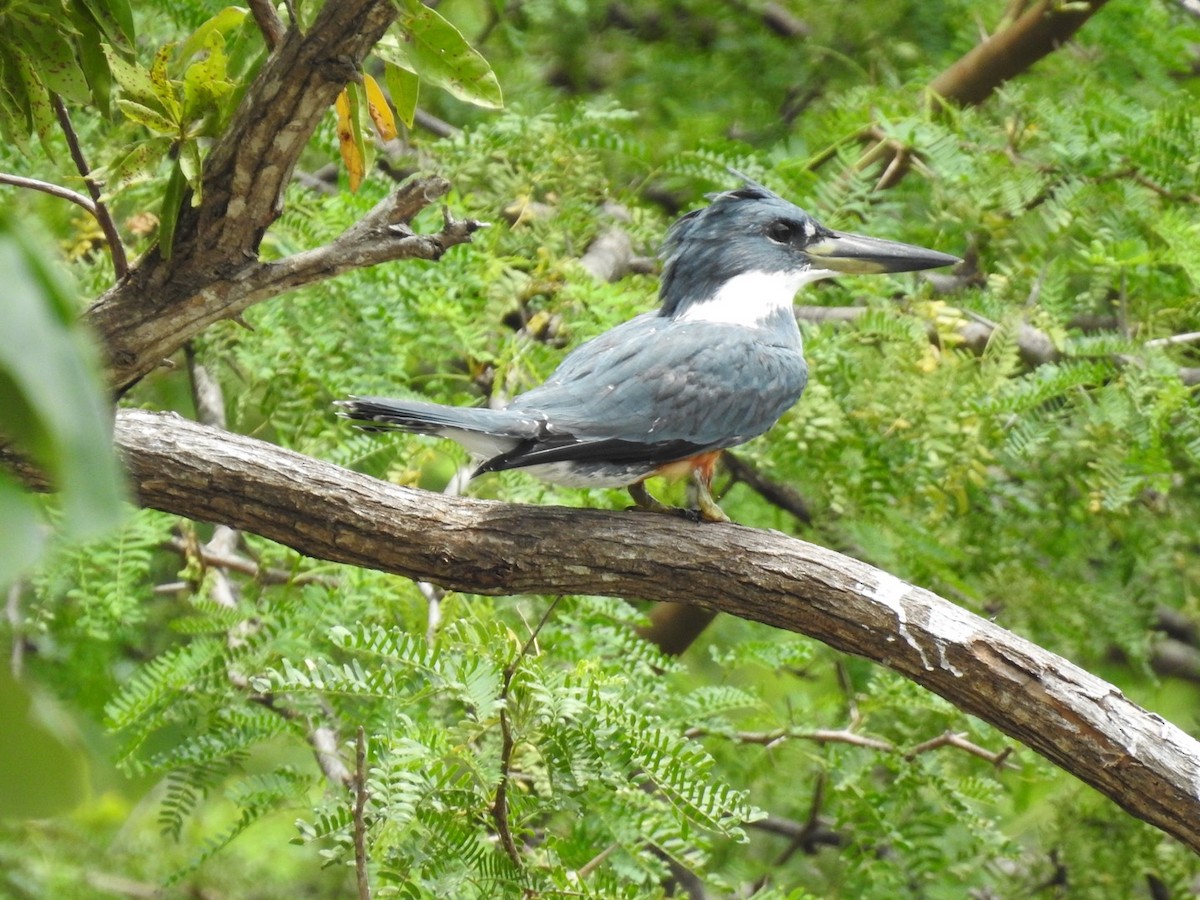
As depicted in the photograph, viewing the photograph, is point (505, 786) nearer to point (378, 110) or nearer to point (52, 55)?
point (378, 110)

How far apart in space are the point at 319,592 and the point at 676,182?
84.5 inches

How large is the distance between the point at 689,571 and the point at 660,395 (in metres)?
0.45

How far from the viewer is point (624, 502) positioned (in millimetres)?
3627

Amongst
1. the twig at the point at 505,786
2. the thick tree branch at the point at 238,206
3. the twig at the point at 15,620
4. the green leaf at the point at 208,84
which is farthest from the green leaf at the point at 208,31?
the twig at the point at 15,620

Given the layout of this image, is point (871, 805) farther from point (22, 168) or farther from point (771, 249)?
point (22, 168)

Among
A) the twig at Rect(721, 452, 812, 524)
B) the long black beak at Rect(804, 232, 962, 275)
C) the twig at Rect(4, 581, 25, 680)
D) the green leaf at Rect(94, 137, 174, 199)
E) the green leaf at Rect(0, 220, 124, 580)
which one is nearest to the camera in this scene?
the green leaf at Rect(0, 220, 124, 580)

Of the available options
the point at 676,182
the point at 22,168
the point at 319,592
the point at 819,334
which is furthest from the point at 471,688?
the point at 676,182

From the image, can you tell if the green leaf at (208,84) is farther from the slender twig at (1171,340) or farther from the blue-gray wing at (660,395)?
the slender twig at (1171,340)

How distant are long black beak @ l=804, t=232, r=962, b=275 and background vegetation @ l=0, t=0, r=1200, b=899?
0.24m

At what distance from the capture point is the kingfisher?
2.61 meters

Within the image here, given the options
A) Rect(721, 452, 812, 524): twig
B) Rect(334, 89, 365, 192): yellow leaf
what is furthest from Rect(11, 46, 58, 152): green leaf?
Rect(721, 452, 812, 524): twig

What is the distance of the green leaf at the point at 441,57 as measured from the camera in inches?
77.5

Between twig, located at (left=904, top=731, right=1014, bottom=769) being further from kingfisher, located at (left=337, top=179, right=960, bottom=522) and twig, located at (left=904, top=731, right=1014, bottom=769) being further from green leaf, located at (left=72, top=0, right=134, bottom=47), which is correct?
green leaf, located at (left=72, top=0, right=134, bottom=47)

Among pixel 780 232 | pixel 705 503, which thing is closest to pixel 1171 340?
pixel 780 232
